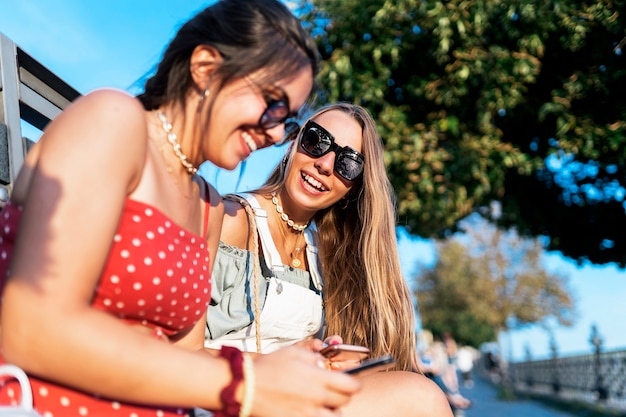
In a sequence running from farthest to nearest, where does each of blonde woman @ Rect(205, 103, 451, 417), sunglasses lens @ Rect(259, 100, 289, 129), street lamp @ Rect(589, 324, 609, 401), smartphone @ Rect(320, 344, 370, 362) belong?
street lamp @ Rect(589, 324, 609, 401) → blonde woman @ Rect(205, 103, 451, 417) → smartphone @ Rect(320, 344, 370, 362) → sunglasses lens @ Rect(259, 100, 289, 129)

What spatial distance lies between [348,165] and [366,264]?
0.50 meters

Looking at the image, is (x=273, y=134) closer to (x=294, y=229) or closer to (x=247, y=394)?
(x=247, y=394)

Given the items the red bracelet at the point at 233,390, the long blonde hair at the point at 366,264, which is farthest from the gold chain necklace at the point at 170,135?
the long blonde hair at the point at 366,264

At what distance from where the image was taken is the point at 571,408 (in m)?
15.5

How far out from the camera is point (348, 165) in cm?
311

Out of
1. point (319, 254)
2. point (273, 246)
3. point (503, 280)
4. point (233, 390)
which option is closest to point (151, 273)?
point (233, 390)

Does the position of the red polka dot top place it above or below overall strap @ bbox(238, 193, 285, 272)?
below

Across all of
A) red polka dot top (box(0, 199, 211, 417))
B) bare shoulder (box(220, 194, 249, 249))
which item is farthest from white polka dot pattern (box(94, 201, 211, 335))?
bare shoulder (box(220, 194, 249, 249))

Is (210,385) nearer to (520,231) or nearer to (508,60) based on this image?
(508,60)

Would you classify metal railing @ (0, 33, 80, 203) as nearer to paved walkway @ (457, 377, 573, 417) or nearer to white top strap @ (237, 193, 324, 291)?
white top strap @ (237, 193, 324, 291)

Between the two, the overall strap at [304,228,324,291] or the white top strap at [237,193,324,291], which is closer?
the white top strap at [237,193,324,291]

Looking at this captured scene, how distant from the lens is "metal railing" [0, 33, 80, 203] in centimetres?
205

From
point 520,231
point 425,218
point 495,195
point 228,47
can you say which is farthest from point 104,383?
point 520,231

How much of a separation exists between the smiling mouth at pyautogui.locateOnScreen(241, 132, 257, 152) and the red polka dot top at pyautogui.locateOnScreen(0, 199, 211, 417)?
0.28 m
